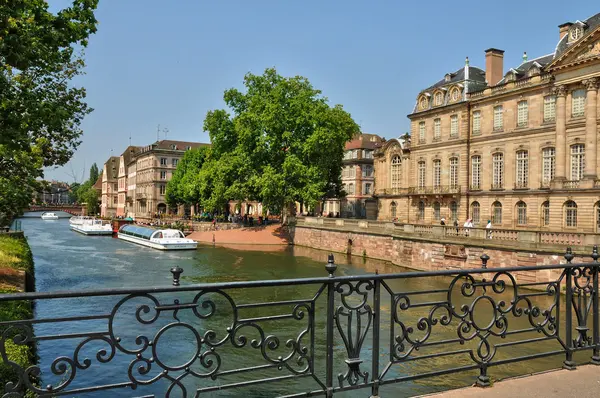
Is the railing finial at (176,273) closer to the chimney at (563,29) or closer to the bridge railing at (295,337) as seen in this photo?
the bridge railing at (295,337)

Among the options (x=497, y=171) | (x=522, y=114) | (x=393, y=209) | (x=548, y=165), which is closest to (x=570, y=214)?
(x=548, y=165)

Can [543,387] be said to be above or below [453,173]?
below

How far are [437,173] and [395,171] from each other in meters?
6.95

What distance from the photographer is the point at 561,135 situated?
3488cm

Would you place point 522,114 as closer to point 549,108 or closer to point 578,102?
point 549,108

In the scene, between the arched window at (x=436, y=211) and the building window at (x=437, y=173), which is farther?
the arched window at (x=436, y=211)

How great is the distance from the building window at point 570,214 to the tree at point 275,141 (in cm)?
1988

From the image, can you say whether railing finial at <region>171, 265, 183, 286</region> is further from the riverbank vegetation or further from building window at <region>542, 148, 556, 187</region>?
the riverbank vegetation

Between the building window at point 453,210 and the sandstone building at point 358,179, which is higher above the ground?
the sandstone building at point 358,179

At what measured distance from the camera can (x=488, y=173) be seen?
4197cm

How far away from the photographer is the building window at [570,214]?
33.7 meters

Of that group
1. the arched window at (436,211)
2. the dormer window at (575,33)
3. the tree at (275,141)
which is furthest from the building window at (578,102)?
the tree at (275,141)

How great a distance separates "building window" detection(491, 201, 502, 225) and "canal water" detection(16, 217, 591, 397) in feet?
39.0

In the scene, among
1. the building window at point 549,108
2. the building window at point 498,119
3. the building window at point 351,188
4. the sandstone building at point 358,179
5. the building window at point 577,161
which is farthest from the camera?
the building window at point 351,188
